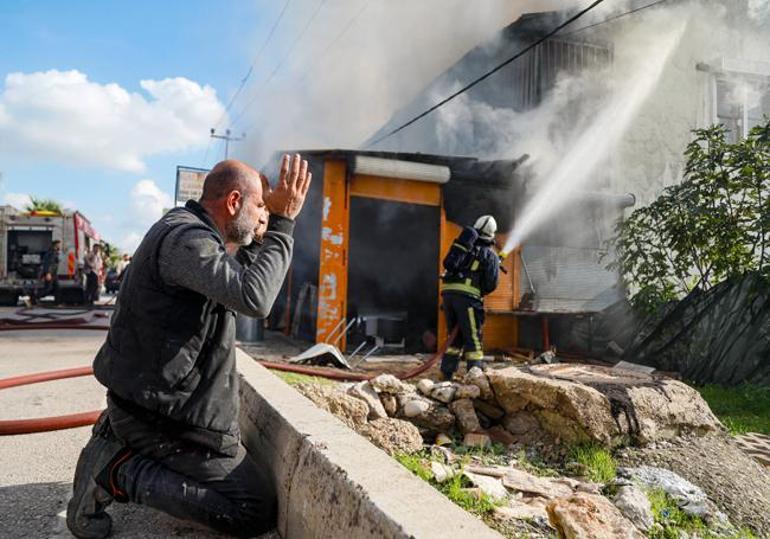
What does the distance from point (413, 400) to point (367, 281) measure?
6.40m

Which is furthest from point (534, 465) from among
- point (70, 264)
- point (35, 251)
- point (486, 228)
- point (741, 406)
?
point (35, 251)

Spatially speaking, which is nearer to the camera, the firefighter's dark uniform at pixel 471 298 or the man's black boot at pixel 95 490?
the man's black boot at pixel 95 490

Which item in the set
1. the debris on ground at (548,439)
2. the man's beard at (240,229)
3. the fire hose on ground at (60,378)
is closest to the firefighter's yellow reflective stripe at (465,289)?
the fire hose on ground at (60,378)

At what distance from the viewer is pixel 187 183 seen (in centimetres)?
1708

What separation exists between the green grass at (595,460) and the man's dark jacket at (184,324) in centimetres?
191

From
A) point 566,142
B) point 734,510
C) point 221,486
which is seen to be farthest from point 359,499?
point 566,142

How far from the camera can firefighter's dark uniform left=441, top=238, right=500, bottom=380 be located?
5926 millimetres

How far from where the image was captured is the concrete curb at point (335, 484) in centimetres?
124

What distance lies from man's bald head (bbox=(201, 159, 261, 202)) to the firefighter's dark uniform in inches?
162

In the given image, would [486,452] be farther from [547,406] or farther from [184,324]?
[184,324]

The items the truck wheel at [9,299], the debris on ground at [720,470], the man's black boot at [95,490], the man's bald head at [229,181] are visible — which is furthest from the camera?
the truck wheel at [9,299]

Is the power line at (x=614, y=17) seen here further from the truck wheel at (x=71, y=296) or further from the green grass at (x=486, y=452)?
the truck wheel at (x=71, y=296)

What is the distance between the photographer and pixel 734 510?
2.51 m

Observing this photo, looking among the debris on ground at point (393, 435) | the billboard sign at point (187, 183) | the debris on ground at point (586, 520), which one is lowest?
the debris on ground at point (393, 435)
